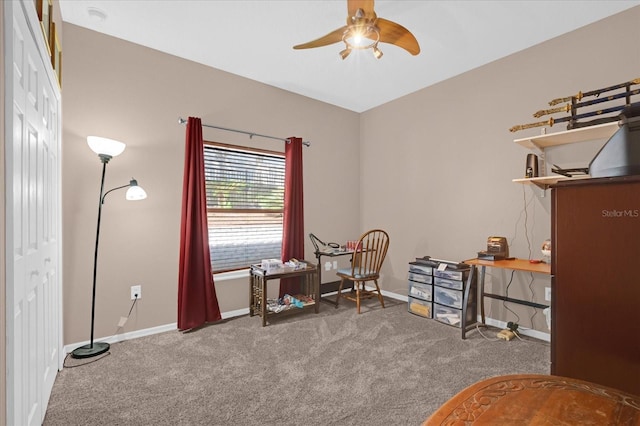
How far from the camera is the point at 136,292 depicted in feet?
9.07

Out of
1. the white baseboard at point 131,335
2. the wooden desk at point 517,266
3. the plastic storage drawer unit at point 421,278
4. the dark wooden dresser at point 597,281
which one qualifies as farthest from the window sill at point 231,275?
the dark wooden dresser at point 597,281

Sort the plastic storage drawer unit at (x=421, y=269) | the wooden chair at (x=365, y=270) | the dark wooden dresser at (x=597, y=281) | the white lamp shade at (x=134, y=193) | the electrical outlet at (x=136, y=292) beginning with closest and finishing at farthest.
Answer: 1. the dark wooden dresser at (x=597, y=281)
2. the white lamp shade at (x=134, y=193)
3. the electrical outlet at (x=136, y=292)
4. the plastic storage drawer unit at (x=421, y=269)
5. the wooden chair at (x=365, y=270)

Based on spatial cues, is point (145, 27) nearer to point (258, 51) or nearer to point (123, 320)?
point (258, 51)

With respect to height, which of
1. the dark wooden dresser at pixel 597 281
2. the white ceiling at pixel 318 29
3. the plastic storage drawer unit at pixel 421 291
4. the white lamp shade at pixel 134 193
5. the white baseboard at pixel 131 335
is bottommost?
the white baseboard at pixel 131 335

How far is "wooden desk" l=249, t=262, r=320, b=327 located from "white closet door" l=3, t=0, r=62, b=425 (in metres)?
1.56

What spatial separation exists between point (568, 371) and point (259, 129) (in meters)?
Result: 3.27

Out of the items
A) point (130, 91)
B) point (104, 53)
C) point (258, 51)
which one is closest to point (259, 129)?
point (258, 51)

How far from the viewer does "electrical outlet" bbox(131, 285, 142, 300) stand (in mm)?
2752

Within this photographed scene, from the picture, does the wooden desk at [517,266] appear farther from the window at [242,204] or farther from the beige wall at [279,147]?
the window at [242,204]

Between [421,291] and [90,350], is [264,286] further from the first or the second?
[421,291]

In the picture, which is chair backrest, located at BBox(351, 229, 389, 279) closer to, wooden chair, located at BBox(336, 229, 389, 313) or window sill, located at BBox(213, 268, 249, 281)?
wooden chair, located at BBox(336, 229, 389, 313)

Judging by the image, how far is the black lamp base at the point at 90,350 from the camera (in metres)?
2.35

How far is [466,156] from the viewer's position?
3.29 metres

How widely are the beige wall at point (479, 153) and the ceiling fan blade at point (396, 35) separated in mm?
1386
